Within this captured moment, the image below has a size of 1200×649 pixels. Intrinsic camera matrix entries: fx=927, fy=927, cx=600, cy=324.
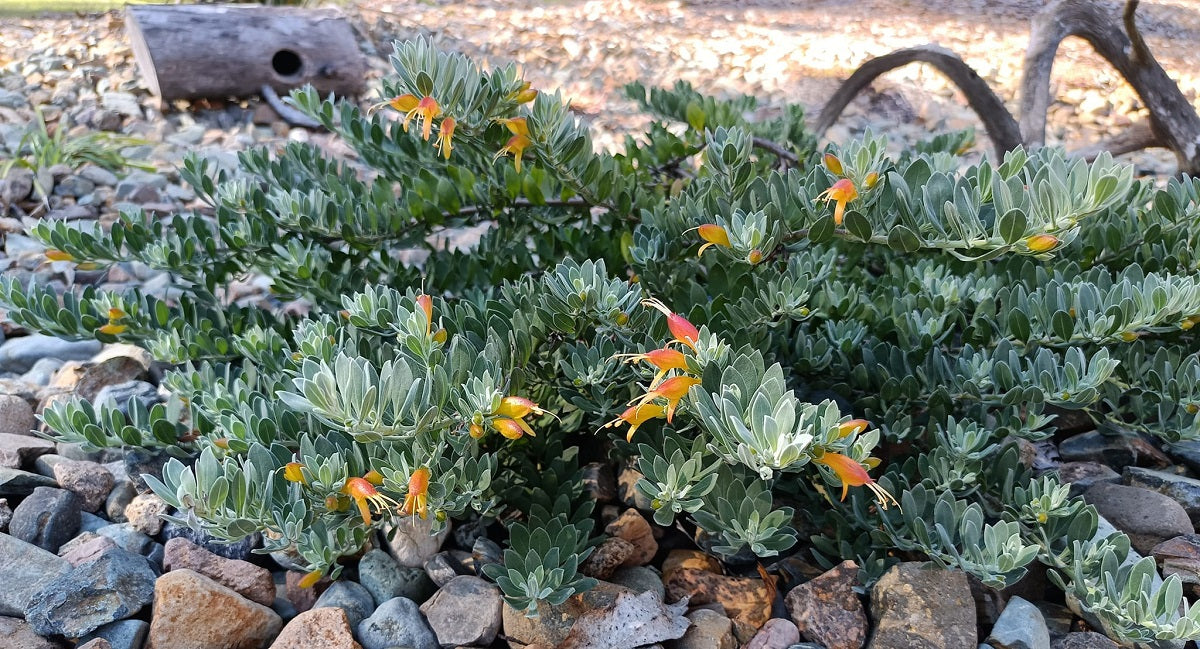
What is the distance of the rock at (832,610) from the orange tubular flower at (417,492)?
0.63m

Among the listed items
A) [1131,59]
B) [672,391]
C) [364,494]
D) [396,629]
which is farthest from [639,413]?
[1131,59]

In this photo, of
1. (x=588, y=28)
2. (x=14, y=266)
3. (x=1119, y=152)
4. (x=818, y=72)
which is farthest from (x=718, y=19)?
(x=14, y=266)

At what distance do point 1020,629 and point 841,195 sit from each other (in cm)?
71

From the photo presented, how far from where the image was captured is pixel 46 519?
1.63 m

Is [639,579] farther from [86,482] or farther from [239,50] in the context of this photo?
[239,50]

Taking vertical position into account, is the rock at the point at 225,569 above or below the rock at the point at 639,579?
below

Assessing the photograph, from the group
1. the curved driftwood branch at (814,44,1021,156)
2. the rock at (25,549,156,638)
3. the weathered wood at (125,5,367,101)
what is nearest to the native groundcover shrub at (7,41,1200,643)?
the rock at (25,549,156,638)

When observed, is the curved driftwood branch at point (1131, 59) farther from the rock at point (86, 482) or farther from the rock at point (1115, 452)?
the rock at point (86, 482)

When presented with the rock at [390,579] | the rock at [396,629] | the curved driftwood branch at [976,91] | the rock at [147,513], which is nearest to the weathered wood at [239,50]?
the curved driftwood branch at [976,91]

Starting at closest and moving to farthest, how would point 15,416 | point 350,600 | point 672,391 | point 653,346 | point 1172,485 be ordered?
point 672,391 → point 653,346 → point 350,600 → point 1172,485 → point 15,416

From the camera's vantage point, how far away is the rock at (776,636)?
4.55 ft

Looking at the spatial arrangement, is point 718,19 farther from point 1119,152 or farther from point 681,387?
point 681,387

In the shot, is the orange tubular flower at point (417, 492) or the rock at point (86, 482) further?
the rock at point (86, 482)

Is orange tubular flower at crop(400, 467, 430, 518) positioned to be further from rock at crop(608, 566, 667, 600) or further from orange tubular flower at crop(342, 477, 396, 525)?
rock at crop(608, 566, 667, 600)
